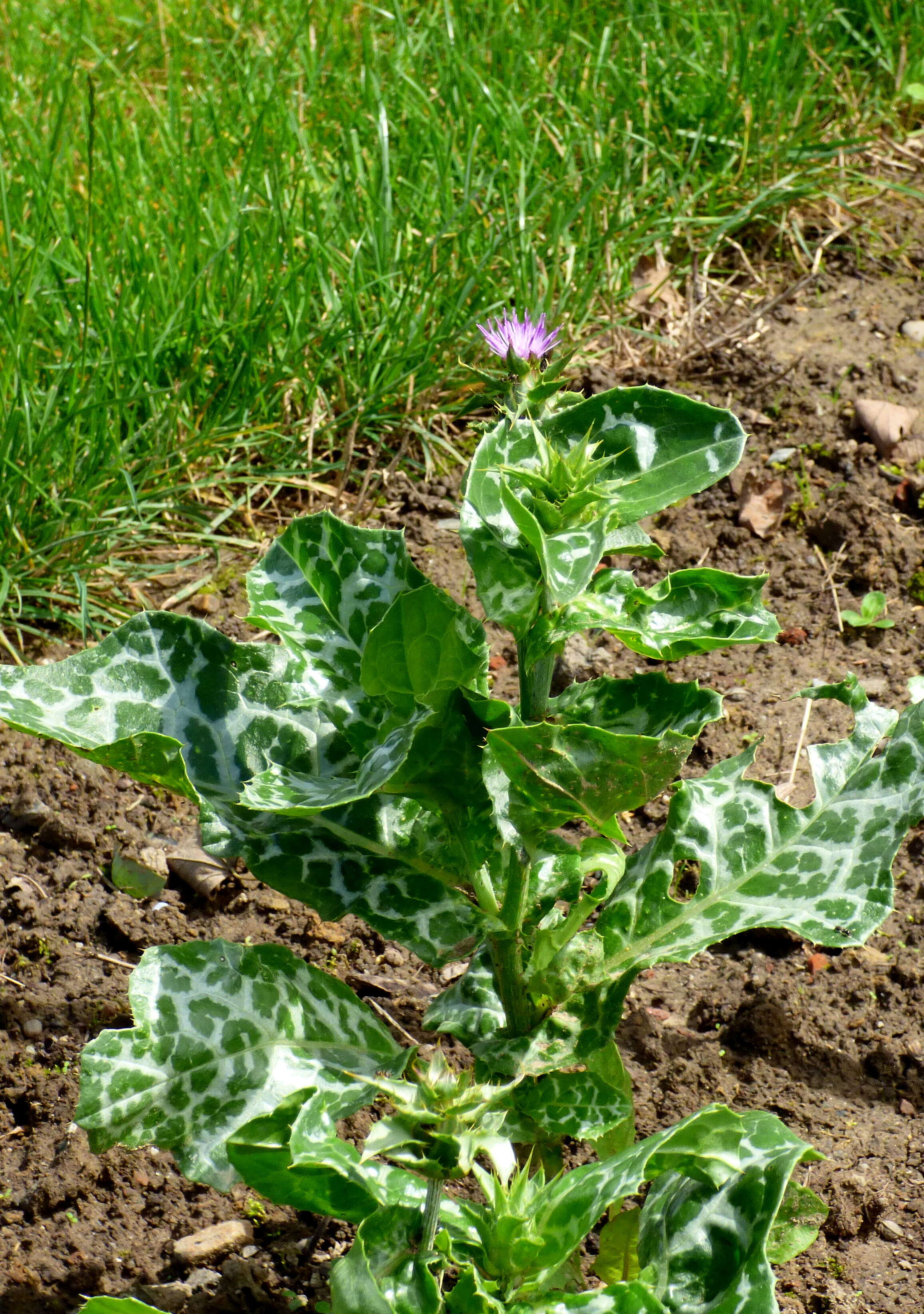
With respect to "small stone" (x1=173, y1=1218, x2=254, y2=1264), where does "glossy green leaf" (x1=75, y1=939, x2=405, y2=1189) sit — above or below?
above

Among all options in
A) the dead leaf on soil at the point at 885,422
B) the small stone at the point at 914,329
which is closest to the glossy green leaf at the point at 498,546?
the dead leaf on soil at the point at 885,422

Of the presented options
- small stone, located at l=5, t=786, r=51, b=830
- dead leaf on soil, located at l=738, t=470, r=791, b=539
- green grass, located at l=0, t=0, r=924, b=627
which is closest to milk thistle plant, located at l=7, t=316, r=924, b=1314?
small stone, located at l=5, t=786, r=51, b=830

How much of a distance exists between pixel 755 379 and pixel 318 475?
1.17 m

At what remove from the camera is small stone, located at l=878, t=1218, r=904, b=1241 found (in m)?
1.95

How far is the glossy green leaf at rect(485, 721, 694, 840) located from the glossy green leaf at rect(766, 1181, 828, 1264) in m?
0.62

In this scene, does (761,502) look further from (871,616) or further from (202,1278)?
(202,1278)

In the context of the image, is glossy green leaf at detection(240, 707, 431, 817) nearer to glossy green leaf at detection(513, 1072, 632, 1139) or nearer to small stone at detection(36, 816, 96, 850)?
glossy green leaf at detection(513, 1072, 632, 1139)

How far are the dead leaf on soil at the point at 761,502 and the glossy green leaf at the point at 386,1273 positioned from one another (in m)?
1.99

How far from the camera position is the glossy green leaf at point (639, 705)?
1494 mm

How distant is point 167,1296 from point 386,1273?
0.54 metres

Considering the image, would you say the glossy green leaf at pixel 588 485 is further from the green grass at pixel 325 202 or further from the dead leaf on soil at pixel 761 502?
the dead leaf on soil at pixel 761 502

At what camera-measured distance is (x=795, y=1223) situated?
1.73 meters

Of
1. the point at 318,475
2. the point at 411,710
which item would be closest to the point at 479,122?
the point at 318,475

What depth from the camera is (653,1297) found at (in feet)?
4.62
